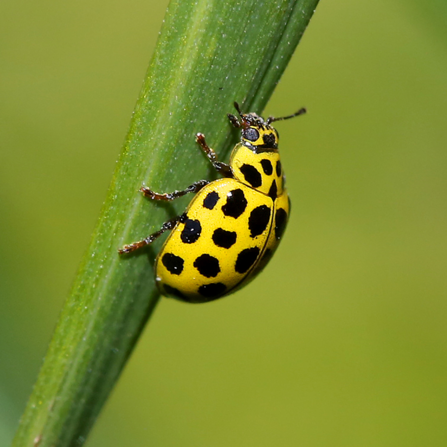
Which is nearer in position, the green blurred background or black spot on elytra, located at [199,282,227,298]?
black spot on elytra, located at [199,282,227,298]

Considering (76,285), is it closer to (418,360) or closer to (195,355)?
(195,355)

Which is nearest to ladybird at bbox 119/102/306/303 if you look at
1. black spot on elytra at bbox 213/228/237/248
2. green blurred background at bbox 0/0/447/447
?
black spot on elytra at bbox 213/228/237/248

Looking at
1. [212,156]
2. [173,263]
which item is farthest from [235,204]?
[212,156]

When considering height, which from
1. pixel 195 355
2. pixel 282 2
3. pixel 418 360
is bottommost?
pixel 195 355

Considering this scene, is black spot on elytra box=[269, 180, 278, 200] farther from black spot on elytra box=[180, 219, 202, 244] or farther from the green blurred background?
the green blurred background

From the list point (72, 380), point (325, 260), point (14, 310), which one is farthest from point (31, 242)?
point (72, 380)

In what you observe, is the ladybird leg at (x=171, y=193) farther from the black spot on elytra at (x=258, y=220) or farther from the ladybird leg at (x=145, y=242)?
the black spot on elytra at (x=258, y=220)

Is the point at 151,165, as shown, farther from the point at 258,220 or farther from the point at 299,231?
the point at 299,231
